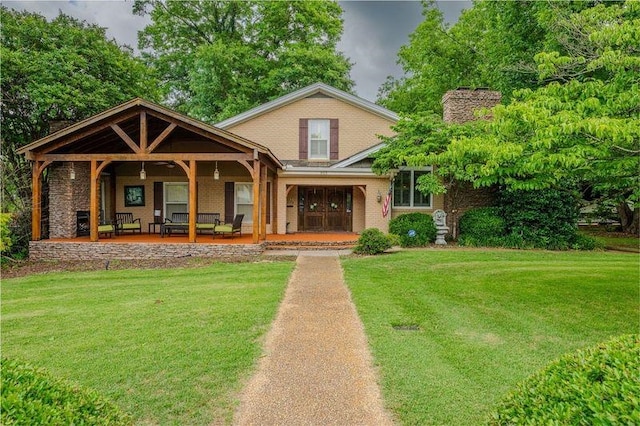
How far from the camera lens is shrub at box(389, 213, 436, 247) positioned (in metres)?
14.2

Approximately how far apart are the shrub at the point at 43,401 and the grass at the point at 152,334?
124 cm

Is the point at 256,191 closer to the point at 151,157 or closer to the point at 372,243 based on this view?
the point at 151,157

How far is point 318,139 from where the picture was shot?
17.3m

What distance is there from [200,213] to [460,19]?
21.3m

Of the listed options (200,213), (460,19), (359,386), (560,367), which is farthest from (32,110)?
(460,19)

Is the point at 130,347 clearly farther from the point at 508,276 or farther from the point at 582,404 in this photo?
the point at 508,276

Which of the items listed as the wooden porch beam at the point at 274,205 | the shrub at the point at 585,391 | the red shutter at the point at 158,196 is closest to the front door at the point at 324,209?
the wooden porch beam at the point at 274,205

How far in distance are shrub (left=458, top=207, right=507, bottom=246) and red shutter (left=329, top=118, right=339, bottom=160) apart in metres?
6.27

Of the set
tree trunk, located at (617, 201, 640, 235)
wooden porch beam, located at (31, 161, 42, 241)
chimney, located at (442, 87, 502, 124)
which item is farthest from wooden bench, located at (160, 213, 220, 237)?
tree trunk, located at (617, 201, 640, 235)

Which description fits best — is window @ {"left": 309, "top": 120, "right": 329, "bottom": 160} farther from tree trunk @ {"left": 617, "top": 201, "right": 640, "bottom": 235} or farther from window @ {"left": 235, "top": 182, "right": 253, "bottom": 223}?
tree trunk @ {"left": 617, "top": 201, "right": 640, "bottom": 235}

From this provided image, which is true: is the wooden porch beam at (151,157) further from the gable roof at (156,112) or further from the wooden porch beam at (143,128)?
the gable roof at (156,112)

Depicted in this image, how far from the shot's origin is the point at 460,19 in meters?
25.4

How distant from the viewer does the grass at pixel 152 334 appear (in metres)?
3.80

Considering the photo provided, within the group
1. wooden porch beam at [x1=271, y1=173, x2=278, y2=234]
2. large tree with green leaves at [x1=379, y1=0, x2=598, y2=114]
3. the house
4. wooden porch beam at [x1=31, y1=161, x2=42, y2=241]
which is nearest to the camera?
wooden porch beam at [x1=31, y1=161, x2=42, y2=241]
